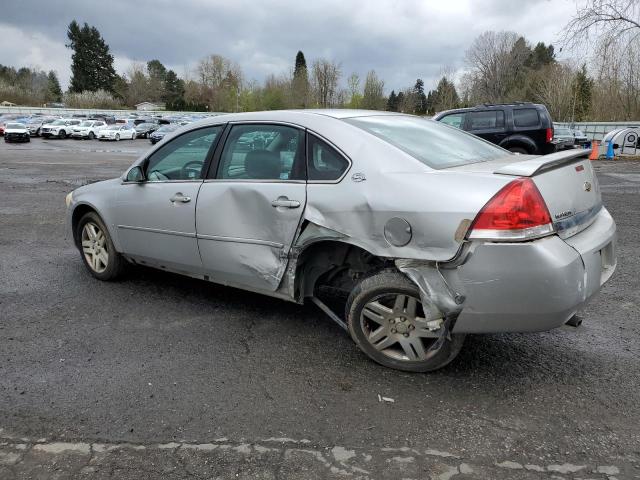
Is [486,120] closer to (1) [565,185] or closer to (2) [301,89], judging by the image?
(1) [565,185]

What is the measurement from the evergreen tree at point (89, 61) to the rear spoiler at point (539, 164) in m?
112

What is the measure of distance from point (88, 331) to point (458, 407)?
Result: 2.71 metres

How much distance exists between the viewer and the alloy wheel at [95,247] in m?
4.93

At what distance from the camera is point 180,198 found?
4.03 m

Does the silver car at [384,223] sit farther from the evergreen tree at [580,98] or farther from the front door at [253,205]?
the evergreen tree at [580,98]

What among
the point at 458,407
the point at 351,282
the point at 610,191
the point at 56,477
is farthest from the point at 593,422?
the point at 610,191

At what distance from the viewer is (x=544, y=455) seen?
2.41m

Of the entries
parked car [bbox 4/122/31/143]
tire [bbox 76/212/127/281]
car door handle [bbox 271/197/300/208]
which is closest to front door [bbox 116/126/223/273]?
tire [bbox 76/212/127/281]

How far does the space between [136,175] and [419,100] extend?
104 metres

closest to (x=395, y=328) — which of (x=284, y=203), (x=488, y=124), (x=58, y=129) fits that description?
(x=284, y=203)

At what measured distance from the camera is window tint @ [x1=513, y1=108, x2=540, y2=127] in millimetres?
13344

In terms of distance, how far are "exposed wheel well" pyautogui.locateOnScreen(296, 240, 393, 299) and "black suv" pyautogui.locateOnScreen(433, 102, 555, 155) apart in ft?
34.5

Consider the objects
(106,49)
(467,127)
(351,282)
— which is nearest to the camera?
(351,282)

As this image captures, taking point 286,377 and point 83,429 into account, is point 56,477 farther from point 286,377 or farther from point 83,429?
point 286,377
